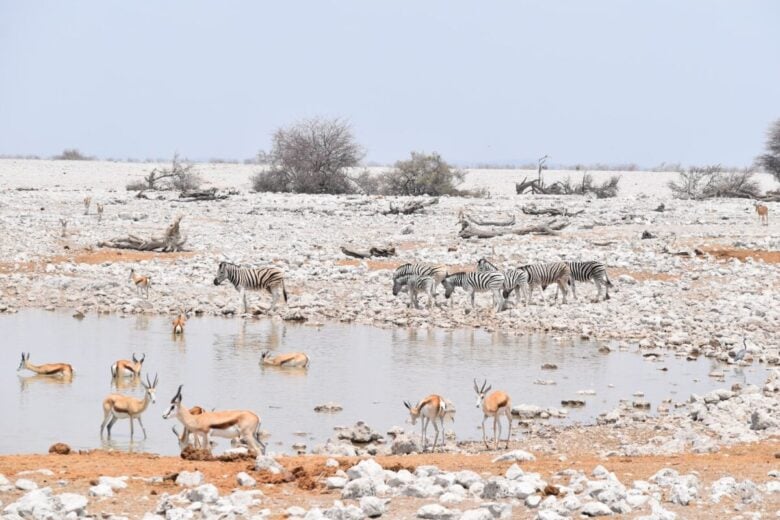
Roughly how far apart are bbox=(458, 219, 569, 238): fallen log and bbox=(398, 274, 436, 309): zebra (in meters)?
6.88

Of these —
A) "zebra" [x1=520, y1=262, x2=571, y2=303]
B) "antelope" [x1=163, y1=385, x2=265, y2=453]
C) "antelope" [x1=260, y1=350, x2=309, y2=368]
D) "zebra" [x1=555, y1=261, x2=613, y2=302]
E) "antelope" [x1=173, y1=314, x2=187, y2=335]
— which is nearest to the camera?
"antelope" [x1=163, y1=385, x2=265, y2=453]

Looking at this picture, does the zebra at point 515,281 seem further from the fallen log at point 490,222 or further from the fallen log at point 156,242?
the fallen log at point 156,242

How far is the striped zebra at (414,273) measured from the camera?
22.5 m

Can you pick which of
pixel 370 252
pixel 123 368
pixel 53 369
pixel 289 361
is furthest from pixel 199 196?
pixel 123 368

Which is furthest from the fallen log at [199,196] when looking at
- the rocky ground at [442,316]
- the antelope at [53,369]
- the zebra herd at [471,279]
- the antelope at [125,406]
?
the antelope at [125,406]

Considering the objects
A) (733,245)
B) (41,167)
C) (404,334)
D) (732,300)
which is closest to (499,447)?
(404,334)

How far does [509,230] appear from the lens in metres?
29.5

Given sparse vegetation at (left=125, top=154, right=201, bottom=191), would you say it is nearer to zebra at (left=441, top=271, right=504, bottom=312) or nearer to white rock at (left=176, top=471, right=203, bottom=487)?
zebra at (left=441, top=271, right=504, bottom=312)

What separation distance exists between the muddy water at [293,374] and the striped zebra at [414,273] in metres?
2.32

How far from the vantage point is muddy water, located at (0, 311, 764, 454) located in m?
13.0

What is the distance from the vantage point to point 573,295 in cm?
2288

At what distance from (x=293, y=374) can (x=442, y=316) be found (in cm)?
598

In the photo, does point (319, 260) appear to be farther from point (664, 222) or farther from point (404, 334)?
point (664, 222)

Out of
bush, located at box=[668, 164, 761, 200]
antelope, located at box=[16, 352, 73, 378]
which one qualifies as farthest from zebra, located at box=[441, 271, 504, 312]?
bush, located at box=[668, 164, 761, 200]
